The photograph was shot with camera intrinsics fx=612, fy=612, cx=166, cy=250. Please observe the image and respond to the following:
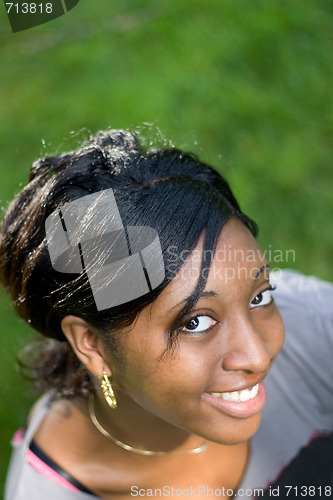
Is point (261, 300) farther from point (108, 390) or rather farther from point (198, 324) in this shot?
point (108, 390)

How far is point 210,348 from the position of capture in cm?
162

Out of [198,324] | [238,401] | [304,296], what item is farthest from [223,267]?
[304,296]

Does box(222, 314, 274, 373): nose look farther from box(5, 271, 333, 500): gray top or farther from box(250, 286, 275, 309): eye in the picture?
box(5, 271, 333, 500): gray top

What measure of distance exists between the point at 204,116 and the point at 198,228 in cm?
263

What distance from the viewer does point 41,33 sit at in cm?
455

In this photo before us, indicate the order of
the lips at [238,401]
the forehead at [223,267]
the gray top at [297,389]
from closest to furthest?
the forehead at [223,267]
the lips at [238,401]
the gray top at [297,389]

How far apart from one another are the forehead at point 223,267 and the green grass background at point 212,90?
190 centimetres

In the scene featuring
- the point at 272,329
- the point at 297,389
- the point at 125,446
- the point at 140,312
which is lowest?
the point at 297,389

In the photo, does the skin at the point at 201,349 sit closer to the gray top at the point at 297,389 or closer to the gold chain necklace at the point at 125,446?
the gold chain necklace at the point at 125,446

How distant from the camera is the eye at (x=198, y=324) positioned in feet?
5.21

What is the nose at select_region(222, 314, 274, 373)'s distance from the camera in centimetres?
161

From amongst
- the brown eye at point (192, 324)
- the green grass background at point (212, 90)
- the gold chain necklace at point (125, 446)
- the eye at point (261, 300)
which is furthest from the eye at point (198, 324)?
the green grass background at point (212, 90)

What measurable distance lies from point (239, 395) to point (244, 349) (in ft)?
0.59

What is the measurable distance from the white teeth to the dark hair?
0.96ft
